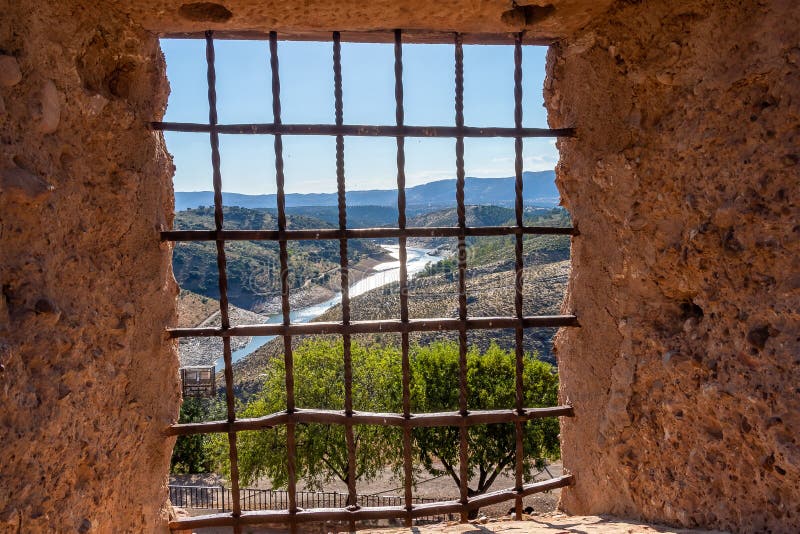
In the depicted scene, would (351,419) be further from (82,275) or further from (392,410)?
(392,410)

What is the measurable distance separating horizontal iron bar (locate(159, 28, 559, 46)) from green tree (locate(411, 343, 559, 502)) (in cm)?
643

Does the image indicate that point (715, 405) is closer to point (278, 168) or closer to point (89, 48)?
point (278, 168)

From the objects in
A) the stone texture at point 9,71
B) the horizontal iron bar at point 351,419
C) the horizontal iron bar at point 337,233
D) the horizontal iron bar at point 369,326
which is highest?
the stone texture at point 9,71

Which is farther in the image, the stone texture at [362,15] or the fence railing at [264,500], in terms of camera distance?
the fence railing at [264,500]

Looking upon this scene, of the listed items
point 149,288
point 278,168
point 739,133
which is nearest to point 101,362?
point 149,288

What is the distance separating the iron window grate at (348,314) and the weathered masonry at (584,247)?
14 centimetres

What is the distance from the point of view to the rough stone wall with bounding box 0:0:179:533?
5.09 feet

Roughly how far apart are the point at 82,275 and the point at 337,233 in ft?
2.99

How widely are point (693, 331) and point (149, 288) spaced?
204 cm

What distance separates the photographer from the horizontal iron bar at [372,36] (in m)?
2.24

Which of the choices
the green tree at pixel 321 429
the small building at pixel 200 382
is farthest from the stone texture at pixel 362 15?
the small building at pixel 200 382

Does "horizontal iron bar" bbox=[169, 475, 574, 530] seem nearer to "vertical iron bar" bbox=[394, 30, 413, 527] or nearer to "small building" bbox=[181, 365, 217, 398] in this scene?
"vertical iron bar" bbox=[394, 30, 413, 527]

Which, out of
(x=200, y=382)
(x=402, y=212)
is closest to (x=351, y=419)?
(x=402, y=212)

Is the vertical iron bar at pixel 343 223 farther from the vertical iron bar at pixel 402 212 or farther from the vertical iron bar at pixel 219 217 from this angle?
the vertical iron bar at pixel 219 217
